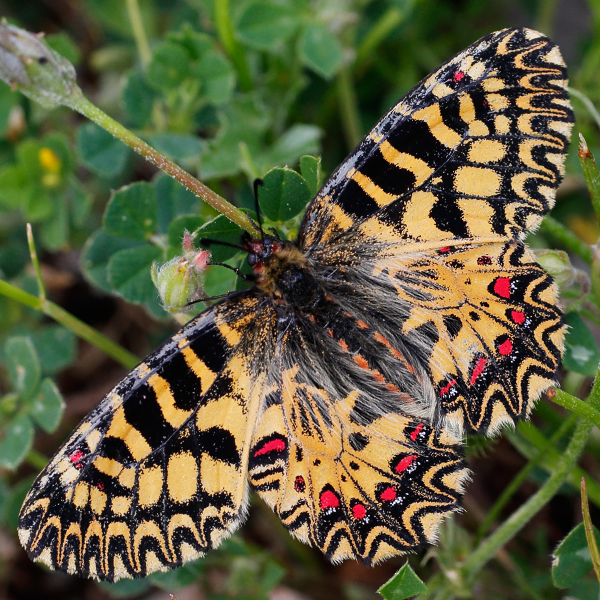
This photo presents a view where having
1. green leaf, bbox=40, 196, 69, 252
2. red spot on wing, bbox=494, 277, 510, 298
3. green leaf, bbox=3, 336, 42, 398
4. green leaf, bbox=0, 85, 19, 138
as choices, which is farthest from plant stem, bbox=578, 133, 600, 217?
green leaf, bbox=0, 85, 19, 138

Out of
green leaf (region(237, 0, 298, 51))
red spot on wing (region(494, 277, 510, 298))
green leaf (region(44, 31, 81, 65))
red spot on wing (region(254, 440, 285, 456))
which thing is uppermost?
green leaf (region(237, 0, 298, 51))

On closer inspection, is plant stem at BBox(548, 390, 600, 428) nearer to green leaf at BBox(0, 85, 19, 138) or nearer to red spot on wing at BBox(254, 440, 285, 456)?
red spot on wing at BBox(254, 440, 285, 456)

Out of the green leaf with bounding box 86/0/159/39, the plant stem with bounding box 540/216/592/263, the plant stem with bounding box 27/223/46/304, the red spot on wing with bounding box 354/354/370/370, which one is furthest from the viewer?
the green leaf with bounding box 86/0/159/39

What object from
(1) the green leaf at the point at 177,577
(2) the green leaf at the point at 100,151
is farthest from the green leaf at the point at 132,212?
(1) the green leaf at the point at 177,577

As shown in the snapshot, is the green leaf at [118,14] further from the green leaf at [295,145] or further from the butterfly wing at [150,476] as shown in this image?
the butterfly wing at [150,476]

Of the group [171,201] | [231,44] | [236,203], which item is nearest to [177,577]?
[171,201]

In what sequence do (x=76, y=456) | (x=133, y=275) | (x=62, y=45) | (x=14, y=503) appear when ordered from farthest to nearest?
(x=62, y=45), (x=14, y=503), (x=133, y=275), (x=76, y=456)

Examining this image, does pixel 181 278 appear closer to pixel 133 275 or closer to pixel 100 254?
pixel 133 275
